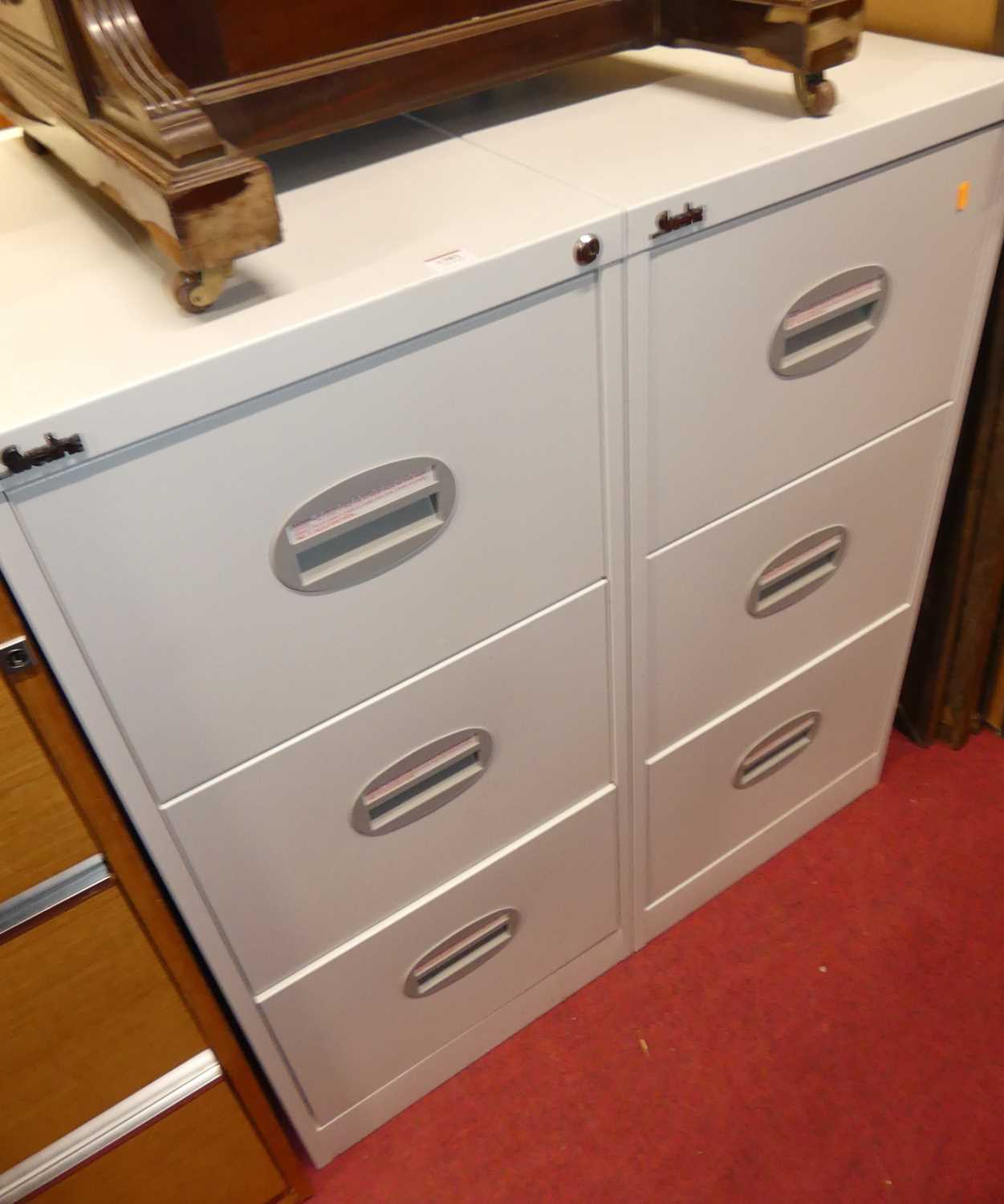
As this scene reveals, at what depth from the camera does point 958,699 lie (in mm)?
1344

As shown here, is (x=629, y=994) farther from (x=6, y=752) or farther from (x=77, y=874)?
(x=6, y=752)

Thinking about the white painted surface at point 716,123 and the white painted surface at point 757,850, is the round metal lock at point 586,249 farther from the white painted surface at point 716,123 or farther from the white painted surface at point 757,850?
the white painted surface at point 757,850

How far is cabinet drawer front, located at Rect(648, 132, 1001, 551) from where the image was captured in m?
0.75

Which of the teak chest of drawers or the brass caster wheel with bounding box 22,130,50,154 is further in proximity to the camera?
the brass caster wheel with bounding box 22,130,50,154

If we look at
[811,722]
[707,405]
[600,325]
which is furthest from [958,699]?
[600,325]

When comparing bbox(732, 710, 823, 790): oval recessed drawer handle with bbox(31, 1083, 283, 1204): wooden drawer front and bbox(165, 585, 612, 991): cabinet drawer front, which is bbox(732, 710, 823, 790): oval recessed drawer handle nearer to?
bbox(165, 585, 612, 991): cabinet drawer front

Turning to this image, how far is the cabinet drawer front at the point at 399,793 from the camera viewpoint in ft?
2.48

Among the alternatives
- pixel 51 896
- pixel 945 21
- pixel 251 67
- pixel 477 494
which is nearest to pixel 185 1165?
pixel 51 896

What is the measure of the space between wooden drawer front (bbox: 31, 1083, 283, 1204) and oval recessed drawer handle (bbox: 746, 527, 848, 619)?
0.67m

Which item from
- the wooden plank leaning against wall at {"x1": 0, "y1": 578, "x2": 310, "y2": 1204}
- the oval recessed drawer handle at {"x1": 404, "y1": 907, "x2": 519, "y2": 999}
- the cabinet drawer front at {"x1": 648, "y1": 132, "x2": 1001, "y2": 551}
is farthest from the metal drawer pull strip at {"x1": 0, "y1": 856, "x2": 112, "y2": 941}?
the cabinet drawer front at {"x1": 648, "y1": 132, "x2": 1001, "y2": 551}

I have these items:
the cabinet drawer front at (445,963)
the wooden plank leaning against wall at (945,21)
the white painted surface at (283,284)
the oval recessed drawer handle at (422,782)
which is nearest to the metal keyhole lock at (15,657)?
the white painted surface at (283,284)

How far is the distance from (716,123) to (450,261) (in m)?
0.30

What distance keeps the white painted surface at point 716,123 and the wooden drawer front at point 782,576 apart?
0.96 feet

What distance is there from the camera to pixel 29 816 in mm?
632
